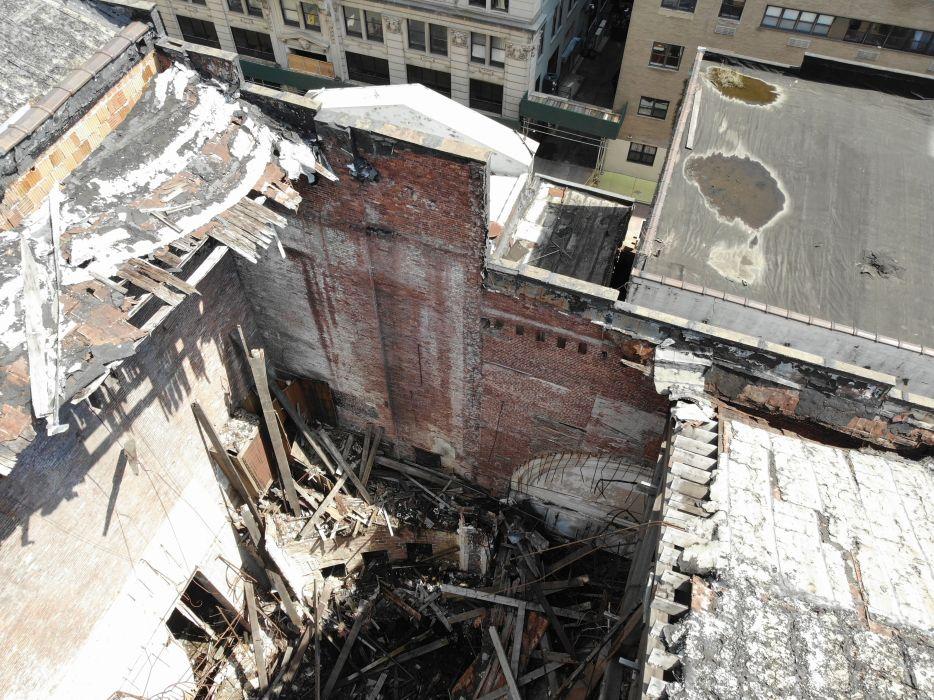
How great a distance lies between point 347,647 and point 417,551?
305cm

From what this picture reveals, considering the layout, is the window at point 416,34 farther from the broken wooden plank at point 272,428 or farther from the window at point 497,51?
the broken wooden plank at point 272,428

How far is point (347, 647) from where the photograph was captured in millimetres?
16453

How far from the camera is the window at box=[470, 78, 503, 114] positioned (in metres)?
28.5

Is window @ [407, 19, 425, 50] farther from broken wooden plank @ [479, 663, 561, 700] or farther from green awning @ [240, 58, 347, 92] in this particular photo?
broken wooden plank @ [479, 663, 561, 700]

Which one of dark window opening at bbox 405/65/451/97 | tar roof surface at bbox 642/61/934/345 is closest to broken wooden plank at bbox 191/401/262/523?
tar roof surface at bbox 642/61/934/345

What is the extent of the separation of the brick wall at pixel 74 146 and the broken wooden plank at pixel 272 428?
5.59 m

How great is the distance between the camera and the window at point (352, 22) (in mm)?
27906

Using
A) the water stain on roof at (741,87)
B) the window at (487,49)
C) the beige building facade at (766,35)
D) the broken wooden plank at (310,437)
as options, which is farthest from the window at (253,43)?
the water stain on roof at (741,87)

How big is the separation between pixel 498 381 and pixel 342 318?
412 cm

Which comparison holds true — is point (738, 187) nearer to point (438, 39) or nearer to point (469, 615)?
point (469, 615)

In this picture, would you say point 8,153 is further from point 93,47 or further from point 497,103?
point 497,103

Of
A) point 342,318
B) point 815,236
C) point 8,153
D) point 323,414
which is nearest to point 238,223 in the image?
point 8,153

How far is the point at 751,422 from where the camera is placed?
11906 millimetres

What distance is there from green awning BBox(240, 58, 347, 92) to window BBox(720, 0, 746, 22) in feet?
53.6
